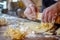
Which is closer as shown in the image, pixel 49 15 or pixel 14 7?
pixel 49 15

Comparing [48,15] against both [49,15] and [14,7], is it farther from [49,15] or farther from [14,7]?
[14,7]

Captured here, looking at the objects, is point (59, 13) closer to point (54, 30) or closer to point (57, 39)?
point (54, 30)

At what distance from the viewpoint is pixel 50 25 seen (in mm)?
996

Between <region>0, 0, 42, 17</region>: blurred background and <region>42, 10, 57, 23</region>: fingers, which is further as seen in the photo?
<region>0, 0, 42, 17</region>: blurred background

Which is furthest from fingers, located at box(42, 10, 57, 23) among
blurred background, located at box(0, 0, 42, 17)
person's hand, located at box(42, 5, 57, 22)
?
blurred background, located at box(0, 0, 42, 17)

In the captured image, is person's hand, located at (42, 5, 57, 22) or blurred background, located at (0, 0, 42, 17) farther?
blurred background, located at (0, 0, 42, 17)

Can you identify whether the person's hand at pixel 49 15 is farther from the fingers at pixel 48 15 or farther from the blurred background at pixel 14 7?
the blurred background at pixel 14 7

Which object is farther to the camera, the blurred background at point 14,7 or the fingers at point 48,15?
the blurred background at point 14,7

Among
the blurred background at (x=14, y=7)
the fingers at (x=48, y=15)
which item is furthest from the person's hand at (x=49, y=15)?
the blurred background at (x=14, y=7)

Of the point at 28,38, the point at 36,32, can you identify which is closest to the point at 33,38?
the point at 28,38

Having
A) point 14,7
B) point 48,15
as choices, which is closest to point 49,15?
point 48,15

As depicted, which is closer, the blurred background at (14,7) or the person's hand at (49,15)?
the person's hand at (49,15)

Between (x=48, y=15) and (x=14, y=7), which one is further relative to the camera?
(x=14, y=7)

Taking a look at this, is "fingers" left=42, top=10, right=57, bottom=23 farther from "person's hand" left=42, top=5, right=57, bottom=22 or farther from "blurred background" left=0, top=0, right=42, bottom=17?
"blurred background" left=0, top=0, right=42, bottom=17
